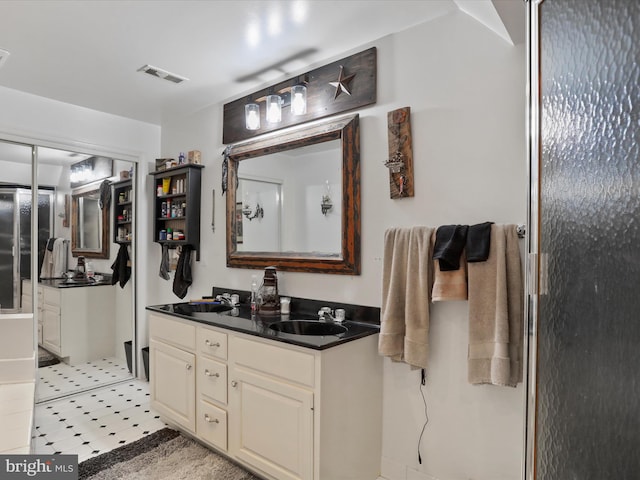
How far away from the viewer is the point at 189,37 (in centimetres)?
224

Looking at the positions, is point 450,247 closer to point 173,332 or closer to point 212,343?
point 212,343

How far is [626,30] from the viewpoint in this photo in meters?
0.62

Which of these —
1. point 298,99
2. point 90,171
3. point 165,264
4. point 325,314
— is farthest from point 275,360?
point 90,171

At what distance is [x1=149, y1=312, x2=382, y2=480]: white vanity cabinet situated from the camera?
6.07 ft

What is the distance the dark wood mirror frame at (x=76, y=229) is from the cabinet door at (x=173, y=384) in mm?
1247

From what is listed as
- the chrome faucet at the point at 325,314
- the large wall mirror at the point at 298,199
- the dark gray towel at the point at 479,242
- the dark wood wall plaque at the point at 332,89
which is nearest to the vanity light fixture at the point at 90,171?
the large wall mirror at the point at 298,199

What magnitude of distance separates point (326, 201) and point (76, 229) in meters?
2.29

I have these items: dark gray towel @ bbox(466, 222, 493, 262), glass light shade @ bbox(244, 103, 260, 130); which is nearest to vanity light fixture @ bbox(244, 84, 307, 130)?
glass light shade @ bbox(244, 103, 260, 130)

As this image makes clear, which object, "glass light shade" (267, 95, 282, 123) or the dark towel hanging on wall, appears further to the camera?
the dark towel hanging on wall

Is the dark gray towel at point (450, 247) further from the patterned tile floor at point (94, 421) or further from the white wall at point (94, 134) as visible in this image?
the white wall at point (94, 134)

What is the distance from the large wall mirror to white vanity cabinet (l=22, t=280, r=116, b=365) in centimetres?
154

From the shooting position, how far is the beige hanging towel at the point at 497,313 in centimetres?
167

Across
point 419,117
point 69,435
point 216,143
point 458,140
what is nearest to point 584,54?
point 458,140

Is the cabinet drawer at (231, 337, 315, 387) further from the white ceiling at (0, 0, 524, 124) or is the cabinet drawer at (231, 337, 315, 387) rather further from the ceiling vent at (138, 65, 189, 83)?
the ceiling vent at (138, 65, 189, 83)
